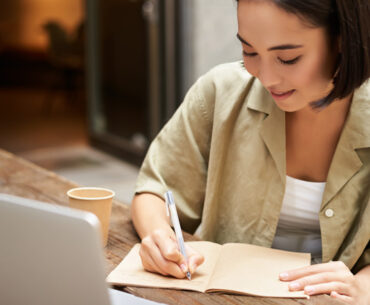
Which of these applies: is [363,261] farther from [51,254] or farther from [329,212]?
[51,254]

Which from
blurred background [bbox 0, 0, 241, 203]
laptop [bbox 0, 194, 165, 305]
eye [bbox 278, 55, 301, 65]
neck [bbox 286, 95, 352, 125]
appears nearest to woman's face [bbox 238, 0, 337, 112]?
eye [bbox 278, 55, 301, 65]

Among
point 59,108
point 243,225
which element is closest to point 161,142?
point 243,225

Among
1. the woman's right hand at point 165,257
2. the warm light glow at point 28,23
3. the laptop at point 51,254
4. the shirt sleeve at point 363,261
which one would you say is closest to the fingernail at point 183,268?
the woman's right hand at point 165,257

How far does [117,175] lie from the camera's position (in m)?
4.40

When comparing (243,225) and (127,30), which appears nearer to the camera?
(243,225)

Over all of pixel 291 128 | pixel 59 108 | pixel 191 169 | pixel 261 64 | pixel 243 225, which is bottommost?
pixel 59 108

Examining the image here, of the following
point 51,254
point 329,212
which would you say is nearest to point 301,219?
point 329,212

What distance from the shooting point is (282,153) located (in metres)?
1.28

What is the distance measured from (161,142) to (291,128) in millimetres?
317

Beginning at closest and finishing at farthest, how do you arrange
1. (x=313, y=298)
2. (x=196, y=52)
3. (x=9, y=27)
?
(x=313, y=298), (x=196, y=52), (x=9, y=27)

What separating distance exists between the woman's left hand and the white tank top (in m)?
0.28

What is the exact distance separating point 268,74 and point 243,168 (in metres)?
0.34

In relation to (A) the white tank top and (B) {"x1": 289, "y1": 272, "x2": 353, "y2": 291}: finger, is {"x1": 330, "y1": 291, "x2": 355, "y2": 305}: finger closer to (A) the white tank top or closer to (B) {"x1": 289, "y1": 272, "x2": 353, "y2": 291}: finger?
(B) {"x1": 289, "y1": 272, "x2": 353, "y2": 291}: finger

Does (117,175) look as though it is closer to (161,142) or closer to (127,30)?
(127,30)
